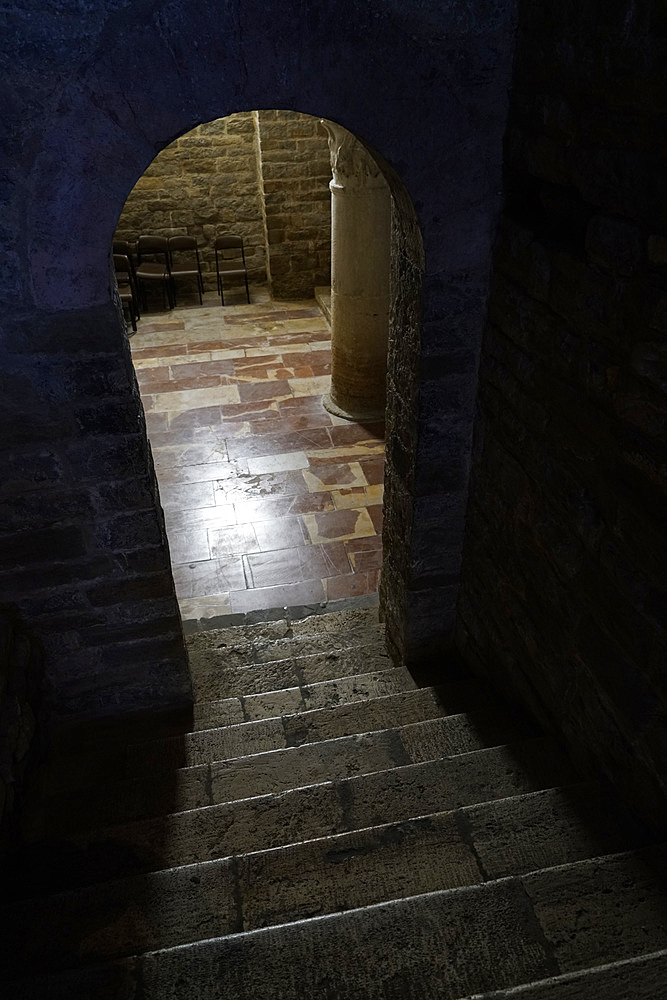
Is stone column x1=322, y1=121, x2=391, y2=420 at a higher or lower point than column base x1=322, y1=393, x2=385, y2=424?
higher

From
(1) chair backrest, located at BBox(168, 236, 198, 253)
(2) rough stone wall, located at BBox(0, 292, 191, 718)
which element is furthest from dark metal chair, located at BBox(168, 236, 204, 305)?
(2) rough stone wall, located at BBox(0, 292, 191, 718)

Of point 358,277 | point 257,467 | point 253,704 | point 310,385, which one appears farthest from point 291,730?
point 310,385

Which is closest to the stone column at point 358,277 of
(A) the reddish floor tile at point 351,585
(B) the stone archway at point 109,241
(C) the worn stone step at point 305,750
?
(A) the reddish floor tile at point 351,585

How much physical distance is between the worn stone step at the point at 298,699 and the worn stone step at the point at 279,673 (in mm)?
97

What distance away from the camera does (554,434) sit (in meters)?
2.11

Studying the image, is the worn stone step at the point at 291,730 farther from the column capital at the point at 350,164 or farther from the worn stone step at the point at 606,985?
the column capital at the point at 350,164

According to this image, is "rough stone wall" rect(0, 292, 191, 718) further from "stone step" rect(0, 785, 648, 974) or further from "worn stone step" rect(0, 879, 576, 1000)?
"worn stone step" rect(0, 879, 576, 1000)

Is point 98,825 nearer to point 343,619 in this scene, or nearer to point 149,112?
point 343,619

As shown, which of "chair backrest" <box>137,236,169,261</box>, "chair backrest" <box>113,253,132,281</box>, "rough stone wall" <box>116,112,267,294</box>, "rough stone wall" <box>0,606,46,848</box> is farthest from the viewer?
"chair backrest" <box>137,236,169,261</box>

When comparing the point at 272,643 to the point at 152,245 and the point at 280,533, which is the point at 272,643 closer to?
the point at 280,533

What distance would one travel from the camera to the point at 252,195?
9.08 m

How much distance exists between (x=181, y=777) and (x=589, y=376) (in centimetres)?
206

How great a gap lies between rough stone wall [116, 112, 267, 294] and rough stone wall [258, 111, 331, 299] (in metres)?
0.64

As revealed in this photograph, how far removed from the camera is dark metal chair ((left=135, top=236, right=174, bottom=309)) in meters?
8.70
